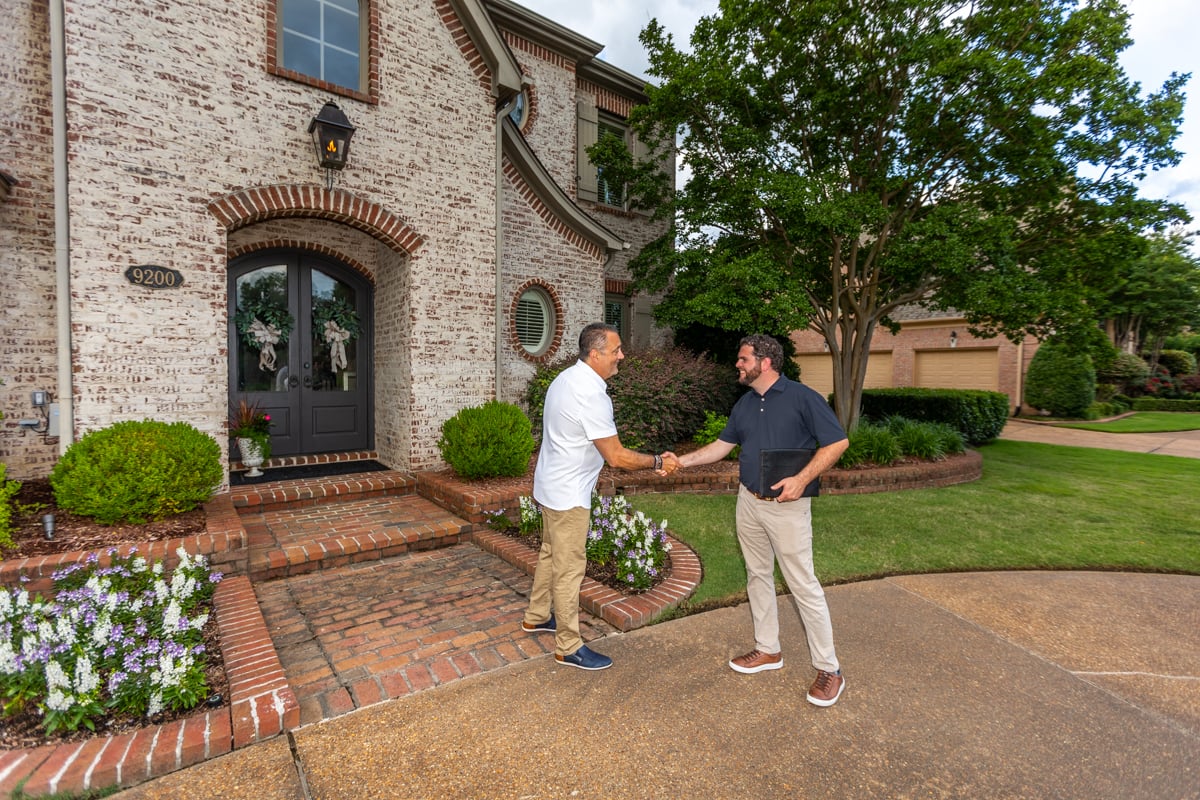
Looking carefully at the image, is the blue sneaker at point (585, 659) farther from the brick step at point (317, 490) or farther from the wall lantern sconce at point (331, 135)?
the wall lantern sconce at point (331, 135)

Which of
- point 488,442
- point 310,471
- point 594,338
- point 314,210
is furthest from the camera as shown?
point 310,471

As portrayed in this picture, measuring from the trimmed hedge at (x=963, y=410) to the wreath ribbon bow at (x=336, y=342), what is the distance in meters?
10.9

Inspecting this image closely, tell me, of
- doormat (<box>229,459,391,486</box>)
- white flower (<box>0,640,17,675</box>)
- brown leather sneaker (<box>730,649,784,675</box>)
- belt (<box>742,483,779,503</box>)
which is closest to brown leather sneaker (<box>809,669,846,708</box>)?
brown leather sneaker (<box>730,649,784,675</box>)

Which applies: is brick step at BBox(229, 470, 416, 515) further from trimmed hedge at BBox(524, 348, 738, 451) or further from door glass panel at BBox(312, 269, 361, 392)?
trimmed hedge at BBox(524, 348, 738, 451)

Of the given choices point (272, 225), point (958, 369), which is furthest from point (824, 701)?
point (958, 369)

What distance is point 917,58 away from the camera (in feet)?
24.9

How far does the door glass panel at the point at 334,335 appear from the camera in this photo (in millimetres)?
7711

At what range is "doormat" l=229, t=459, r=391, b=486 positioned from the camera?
6.64m

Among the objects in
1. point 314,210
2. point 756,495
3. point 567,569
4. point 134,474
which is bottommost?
point 567,569

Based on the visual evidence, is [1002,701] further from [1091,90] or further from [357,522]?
[1091,90]

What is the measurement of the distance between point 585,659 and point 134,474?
395cm

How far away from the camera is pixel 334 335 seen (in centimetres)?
777

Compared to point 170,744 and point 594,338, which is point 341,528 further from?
point 594,338

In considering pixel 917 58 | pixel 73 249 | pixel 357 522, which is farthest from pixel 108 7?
pixel 917 58
